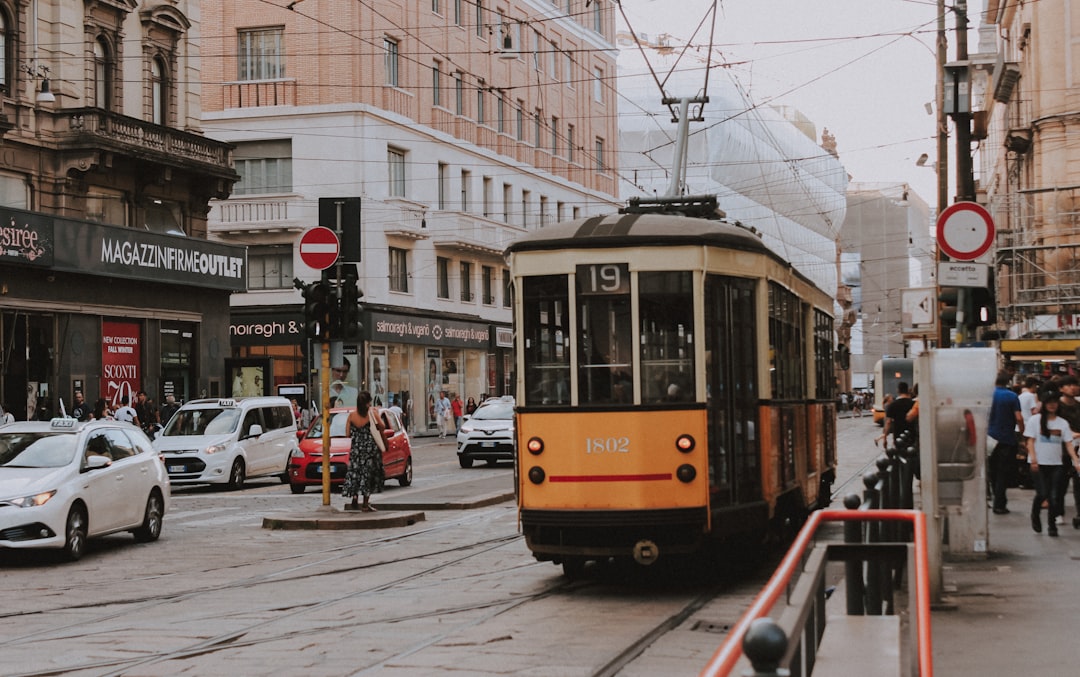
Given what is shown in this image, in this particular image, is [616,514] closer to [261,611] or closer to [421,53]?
[261,611]

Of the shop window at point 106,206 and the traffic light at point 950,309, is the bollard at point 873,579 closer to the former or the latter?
the traffic light at point 950,309

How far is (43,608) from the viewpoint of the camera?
1178 cm

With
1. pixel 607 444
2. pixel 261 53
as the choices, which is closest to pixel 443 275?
pixel 261 53

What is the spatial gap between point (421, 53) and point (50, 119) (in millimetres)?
19711

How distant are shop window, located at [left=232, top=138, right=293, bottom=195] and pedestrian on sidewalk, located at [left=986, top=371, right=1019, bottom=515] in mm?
32297

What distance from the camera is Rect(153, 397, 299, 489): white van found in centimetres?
2761

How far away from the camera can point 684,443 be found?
37.0 feet

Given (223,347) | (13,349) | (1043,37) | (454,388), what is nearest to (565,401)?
(13,349)

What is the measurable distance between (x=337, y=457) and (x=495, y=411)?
8.08 m

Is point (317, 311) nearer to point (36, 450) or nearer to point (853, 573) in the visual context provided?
point (36, 450)

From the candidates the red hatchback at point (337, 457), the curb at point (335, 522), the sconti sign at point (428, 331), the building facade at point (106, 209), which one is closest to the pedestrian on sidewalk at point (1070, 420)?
the curb at point (335, 522)

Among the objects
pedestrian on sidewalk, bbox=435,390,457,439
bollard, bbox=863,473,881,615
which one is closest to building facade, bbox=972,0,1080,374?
pedestrian on sidewalk, bbox=435,390,457,439

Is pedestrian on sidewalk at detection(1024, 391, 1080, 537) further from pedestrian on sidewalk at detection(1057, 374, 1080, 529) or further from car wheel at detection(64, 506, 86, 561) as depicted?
car wheel at detection(64, 506, 86, 561)

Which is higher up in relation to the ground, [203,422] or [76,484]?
[203,422]
